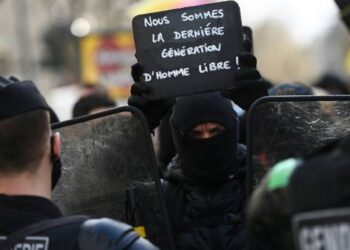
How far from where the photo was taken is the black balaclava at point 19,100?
11.6ft

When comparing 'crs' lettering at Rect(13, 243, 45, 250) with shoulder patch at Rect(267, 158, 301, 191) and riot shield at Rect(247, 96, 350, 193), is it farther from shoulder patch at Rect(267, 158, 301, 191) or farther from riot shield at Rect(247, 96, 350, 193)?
riot shield at Rect(247, 96, 350, 193)

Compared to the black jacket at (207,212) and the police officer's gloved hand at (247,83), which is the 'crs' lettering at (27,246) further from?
the police officer's gloved hand at (247,83)

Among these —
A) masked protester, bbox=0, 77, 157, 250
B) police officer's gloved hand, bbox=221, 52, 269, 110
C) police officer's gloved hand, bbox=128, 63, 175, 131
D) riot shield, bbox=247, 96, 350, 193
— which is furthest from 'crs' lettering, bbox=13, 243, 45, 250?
police officer's gloved hand, bbox=221, 52, 269, 110

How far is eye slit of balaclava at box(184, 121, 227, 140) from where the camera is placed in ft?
15.5

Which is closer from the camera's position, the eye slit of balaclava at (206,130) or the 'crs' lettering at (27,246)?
the 'crs' lettering at (27,246)

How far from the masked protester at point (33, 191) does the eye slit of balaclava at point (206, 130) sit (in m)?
→ 1.19

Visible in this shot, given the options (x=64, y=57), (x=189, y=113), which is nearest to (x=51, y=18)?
(x=64, y=57)

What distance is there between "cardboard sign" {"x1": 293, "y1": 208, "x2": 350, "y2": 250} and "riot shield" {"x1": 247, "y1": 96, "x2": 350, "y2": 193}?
1.51m

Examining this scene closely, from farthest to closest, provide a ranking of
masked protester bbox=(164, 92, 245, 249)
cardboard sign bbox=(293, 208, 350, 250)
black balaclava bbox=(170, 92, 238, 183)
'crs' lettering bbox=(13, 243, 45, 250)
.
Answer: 1. black balaclava bbox=(170, 92, 238, 183)
2. masked protester bbox=(164, 92, 245, 249)
3. 'crs' lettering bbox=(13, 243, 45, 250)
4. cardboard sign bbox=(293, 208, 350, 250)

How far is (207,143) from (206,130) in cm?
8

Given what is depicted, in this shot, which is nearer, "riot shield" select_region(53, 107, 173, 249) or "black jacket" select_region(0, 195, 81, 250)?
"black jacket" select_region(0, 195, 81, 250)

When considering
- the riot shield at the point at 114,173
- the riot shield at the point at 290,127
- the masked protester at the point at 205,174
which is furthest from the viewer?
the masked protester at the point at 205,174

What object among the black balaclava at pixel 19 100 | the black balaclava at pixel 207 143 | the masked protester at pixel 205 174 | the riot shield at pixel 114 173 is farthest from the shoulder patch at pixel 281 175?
the black balaclava at pixel 207 143

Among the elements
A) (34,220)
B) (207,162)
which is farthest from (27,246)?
(207,162)
